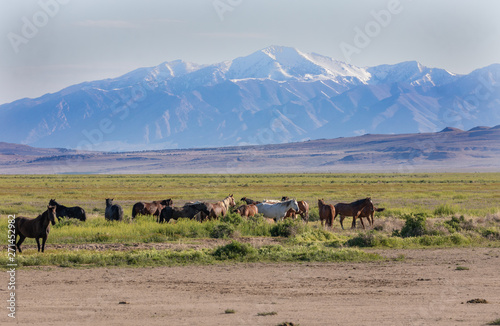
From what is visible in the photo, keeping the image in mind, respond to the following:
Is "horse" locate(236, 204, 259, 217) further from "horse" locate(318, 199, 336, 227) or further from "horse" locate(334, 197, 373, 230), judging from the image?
"horse" locate(334, 197, 373, 230)

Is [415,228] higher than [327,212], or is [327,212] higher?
[327,212]

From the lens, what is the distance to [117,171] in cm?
19112

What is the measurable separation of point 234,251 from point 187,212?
7225 mm

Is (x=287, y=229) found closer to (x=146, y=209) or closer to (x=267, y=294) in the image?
(x=146, y=209)

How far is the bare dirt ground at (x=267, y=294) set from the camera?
11289 mm

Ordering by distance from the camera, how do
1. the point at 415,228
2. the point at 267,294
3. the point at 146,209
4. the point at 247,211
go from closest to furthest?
the point at 267,294 < the point at 415,228 < the point at 247,211 < the point at 146,209

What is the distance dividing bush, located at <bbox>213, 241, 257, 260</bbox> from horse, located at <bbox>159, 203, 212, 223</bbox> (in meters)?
6.79

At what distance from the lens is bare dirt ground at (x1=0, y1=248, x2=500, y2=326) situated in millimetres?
11289

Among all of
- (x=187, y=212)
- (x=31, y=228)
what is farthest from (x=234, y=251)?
(x=187, y=212)

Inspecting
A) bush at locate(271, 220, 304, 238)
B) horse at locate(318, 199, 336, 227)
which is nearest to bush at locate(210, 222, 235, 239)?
bush at locate(271, 220, 304, 238)

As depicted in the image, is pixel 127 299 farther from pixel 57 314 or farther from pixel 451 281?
A: pixel 451 281

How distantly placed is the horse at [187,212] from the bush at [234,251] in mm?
6788

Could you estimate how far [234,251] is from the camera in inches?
713

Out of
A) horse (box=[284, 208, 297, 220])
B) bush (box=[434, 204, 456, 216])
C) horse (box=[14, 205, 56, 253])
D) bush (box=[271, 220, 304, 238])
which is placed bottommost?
bush (box=[434, 204, 456, 216])
